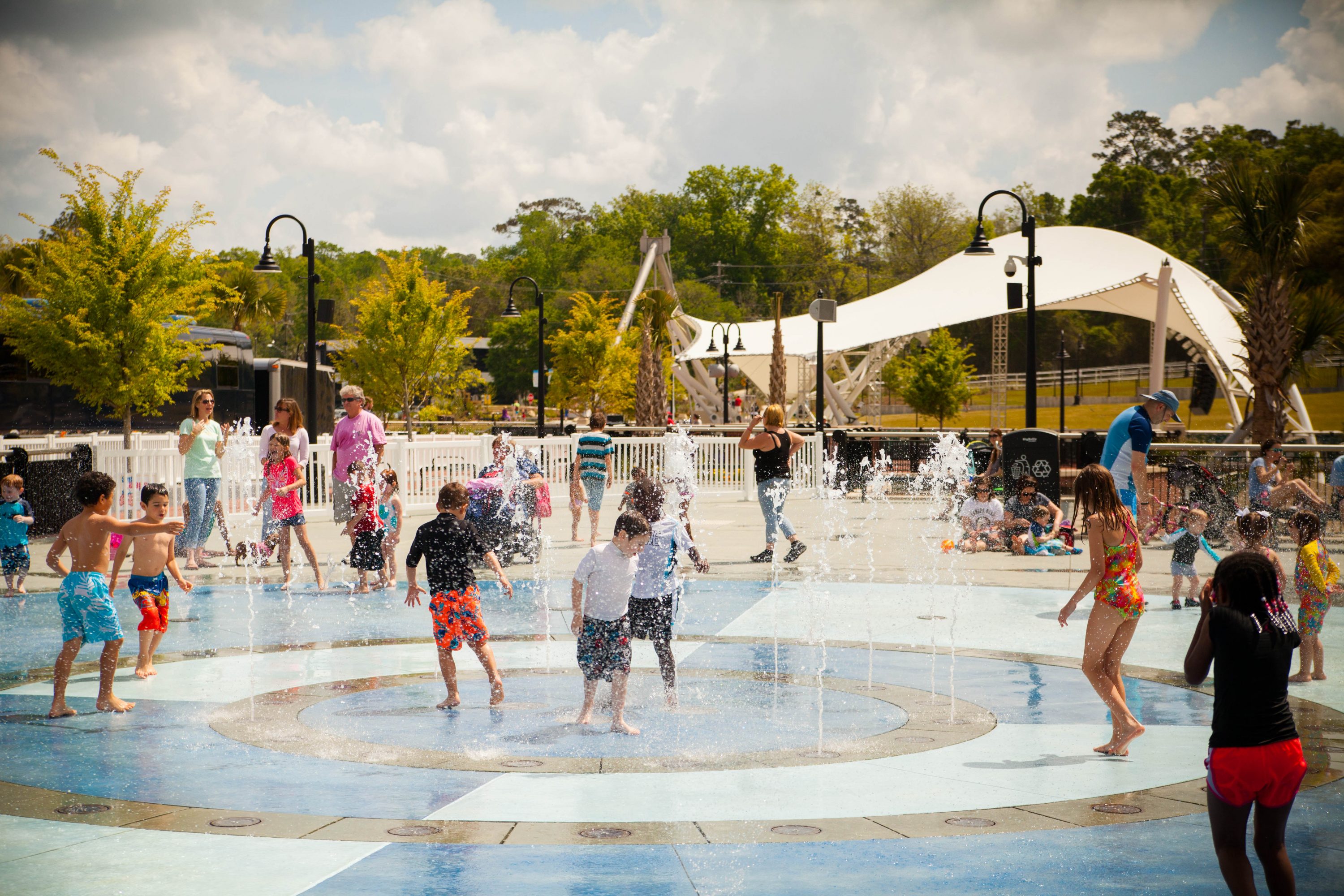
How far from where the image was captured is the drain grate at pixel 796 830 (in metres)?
4.96

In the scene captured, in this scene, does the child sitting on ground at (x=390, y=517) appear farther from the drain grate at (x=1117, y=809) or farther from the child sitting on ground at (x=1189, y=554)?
the drain grate at (x=1117, y=809)

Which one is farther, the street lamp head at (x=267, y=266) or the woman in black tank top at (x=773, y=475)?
the street lamp head at (x=267, y=266)

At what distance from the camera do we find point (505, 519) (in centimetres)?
1345

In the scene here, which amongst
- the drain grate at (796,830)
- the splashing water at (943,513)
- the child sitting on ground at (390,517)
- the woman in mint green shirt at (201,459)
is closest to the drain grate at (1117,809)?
the drain grate at (796,830)

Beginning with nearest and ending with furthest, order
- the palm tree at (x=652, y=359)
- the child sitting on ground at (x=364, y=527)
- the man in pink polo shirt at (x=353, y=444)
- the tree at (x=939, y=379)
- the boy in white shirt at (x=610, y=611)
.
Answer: the boy in white shirt at (x=610, y=611) < the child sitting on ground at (x=364, y=527) < the man in pink polo shirt at (x=353, y=444) < the palm tree at (x=652, y=359) < the tree at (x=939, y=379)

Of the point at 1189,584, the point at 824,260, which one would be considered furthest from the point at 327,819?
the point at 824,260

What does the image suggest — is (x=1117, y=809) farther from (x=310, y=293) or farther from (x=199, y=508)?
(x=310, y=293)

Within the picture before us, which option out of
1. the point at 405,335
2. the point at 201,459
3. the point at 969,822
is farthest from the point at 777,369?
the point at 969,822

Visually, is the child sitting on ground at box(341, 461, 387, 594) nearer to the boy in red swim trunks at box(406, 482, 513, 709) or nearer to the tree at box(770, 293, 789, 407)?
the boy in red swim trunks at box(406, 482, 513, 709)

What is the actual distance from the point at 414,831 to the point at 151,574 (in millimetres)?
3767

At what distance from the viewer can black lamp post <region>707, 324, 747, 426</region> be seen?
136ft

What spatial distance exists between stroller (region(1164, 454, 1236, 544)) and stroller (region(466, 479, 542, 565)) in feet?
30.5

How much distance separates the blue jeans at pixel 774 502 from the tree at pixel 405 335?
27.0m

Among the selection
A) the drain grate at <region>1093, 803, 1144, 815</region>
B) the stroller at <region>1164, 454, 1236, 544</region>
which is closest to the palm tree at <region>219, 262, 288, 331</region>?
the stroller at <region>1164, 454, 1236, 544</region>
